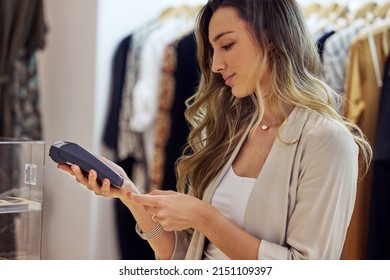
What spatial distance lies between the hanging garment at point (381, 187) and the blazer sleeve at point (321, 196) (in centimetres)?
70

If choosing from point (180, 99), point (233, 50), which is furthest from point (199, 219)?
point (180, 99)

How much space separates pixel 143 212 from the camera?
1.03 metres

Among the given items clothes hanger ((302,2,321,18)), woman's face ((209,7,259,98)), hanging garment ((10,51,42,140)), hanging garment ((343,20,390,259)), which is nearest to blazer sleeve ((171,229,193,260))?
woman's face ((209,7,259,98))

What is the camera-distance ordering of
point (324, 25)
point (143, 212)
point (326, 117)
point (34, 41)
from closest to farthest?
point (326, 117)
point (143, 212)
point (324, 25)
point (34, 41)

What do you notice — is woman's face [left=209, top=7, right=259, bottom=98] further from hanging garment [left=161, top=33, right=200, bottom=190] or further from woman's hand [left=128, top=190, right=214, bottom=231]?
hanging garment [left=161, top=33, right=200, bottom=190]

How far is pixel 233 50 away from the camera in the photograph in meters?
0.97

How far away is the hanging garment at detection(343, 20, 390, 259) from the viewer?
1.61 meters

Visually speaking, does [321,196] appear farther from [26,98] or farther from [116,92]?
[26,98]

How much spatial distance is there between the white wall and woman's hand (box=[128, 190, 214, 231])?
107 cm

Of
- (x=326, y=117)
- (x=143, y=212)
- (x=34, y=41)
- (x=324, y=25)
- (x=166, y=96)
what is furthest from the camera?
(x=34, y=41)

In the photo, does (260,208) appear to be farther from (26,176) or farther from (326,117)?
(26,176)
